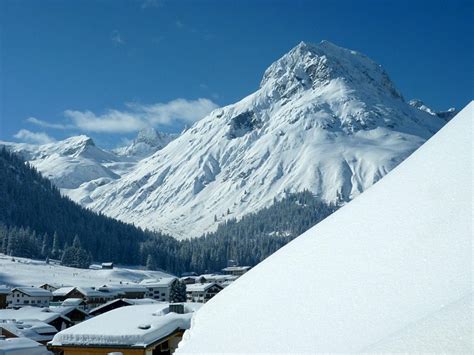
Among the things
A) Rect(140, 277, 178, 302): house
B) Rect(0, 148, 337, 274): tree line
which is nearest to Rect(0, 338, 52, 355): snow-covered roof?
Rect(140, 277, 178, 302): house

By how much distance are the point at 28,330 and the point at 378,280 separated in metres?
39.4

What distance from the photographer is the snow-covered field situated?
100m

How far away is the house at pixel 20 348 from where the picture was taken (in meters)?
22.8

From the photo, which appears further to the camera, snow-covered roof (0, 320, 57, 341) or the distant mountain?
the distant mountain

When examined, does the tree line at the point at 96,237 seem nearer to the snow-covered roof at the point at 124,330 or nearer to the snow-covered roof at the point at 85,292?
the snow-covered roof at the point at 85,292

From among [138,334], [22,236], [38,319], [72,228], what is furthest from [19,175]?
[138,334]

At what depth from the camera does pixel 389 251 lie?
527cm

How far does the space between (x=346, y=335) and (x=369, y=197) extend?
250 cm

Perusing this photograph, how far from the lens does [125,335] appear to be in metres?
14.4

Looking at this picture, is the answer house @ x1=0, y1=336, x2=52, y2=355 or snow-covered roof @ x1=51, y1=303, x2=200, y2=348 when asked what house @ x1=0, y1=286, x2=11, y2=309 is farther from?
snow-covered roof @ x1=51, y1=303, x2=200, y2=348

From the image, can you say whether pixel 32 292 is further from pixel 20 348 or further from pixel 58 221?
pixel 58 221

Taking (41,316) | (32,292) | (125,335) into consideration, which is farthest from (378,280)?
(32,292)

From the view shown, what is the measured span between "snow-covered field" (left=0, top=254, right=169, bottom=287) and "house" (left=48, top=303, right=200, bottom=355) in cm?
8867

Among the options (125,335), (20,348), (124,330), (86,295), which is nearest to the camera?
(125,335)
